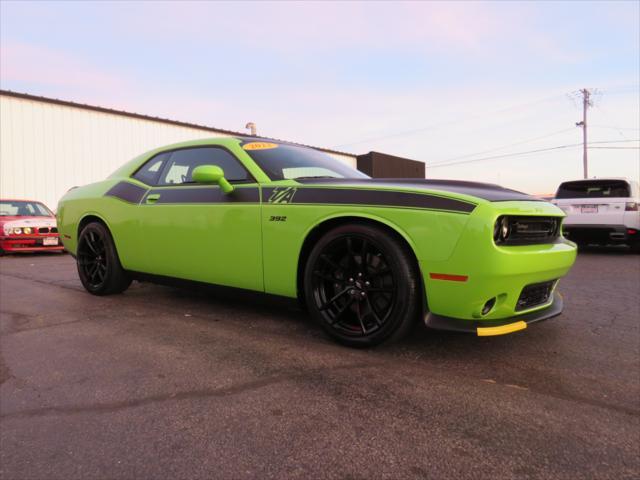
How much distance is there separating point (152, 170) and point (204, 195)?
0.97 m

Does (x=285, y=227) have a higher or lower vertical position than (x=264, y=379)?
higher

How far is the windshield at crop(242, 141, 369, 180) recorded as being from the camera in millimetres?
3068

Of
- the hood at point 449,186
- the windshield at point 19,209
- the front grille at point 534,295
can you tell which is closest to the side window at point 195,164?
the hood at point 449,186

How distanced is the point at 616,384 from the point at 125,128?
16.5 m

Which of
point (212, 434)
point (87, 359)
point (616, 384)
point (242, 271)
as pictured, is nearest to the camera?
point (212, 434)

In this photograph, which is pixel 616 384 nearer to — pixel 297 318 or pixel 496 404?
pixel 496 404

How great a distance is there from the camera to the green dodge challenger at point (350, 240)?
2.19m

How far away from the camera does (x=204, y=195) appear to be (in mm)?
3221

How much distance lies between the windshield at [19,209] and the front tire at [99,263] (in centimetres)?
678

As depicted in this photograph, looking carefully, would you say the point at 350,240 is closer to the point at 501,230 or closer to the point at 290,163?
the point at 501,230

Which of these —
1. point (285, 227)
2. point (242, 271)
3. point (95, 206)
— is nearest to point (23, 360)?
point (242, 271)

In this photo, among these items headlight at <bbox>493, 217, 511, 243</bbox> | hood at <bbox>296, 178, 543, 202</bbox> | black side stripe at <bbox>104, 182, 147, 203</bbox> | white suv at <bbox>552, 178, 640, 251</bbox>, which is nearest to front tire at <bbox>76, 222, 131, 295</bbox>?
black side stripe at <bbox>104, 182, 147, 203</bbox>

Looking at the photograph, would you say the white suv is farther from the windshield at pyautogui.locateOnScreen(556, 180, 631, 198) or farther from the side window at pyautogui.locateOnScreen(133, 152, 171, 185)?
the side window at pyautogui.locateOnScreen(133, 152, 171, 185)

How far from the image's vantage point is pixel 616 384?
6.95 ft
